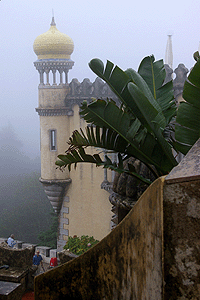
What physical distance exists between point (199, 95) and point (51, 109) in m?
13.2

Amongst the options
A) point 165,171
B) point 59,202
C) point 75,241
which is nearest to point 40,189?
point 59,202

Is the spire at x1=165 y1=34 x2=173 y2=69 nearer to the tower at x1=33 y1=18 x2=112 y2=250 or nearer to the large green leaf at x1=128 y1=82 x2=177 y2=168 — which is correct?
the tower at x1=33 y1=18 x2=112 y2=250

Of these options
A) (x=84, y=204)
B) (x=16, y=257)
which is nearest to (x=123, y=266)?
(x=16, y=257)

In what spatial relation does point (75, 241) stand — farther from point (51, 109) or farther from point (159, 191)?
point (159, 191)

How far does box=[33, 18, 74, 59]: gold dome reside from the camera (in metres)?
15.7

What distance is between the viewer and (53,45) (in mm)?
15680

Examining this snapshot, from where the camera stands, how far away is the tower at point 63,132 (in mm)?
15422

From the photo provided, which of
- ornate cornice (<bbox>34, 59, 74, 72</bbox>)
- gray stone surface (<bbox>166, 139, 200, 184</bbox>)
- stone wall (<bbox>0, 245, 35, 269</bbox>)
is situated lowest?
stone wall (<bbox>0, 245, 35, 269</bbox>)

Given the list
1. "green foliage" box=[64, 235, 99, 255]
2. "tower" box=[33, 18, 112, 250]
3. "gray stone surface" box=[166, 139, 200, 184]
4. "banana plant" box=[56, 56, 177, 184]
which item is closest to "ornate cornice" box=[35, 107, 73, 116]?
"tower" box=[33, 18, 112, 250]

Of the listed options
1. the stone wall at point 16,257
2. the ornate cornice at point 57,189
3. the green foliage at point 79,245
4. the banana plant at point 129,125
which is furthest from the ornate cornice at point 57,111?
the banana plant at point 129,125

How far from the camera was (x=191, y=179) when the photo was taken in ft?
6.00

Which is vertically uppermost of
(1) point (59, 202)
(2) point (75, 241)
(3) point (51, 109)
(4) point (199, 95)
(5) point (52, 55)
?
(5) point (52, 55)

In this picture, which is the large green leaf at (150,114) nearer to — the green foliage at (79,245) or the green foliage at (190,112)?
the green foliage at (190,112)

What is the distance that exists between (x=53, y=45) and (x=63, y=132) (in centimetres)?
345
